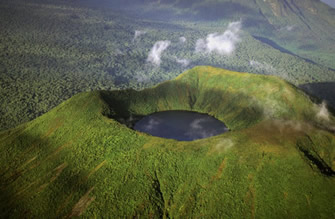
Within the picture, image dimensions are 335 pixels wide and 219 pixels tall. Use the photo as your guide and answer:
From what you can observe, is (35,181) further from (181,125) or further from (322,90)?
(322,90)

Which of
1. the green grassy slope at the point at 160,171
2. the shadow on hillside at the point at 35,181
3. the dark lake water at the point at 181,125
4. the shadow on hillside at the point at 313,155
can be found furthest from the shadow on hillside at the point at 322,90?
the shadow on hillside at the point at 35,181

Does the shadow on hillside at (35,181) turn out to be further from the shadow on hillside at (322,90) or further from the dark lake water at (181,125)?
the shadow on hillside at (322,90)

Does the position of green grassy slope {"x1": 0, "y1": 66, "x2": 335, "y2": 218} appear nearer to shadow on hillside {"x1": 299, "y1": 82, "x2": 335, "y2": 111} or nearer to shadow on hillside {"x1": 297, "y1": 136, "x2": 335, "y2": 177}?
shadow on hillside {"x1": 297, "y1": 136, "x2": 335, "y2": 177}

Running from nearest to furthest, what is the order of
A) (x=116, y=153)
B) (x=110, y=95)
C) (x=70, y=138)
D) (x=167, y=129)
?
(x=116, y=153) → (x=70, y=138) → (x=167, y=129) → (x=110, y=95)

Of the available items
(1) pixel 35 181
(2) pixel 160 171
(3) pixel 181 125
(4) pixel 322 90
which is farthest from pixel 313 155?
(4) pixel 322 90

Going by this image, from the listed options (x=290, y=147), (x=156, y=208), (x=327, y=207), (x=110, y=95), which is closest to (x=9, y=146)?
(x=110, y=95)

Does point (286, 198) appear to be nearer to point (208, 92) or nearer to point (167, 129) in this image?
point (167, 129)

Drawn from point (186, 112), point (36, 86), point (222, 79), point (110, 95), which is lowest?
point (36, 86)
